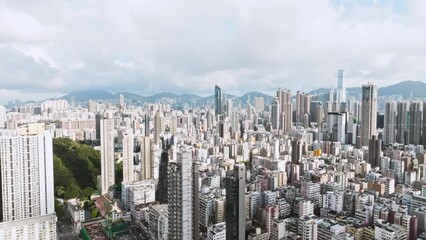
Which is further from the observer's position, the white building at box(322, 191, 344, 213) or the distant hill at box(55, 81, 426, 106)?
the distant hill at box(55, 81, 426, 106)

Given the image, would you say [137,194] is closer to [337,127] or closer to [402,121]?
[337,127]

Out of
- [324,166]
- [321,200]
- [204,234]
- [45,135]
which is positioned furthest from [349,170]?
[45,135]

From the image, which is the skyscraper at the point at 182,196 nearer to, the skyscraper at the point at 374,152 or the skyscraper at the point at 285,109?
the skyscraper at the point at 374,152

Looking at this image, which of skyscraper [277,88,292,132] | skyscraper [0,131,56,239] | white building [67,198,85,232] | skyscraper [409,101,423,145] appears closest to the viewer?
skyscraper [0,131,56,239]

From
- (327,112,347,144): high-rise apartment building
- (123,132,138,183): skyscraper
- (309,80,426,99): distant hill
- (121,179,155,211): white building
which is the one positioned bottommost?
(121,179,155,211): white building

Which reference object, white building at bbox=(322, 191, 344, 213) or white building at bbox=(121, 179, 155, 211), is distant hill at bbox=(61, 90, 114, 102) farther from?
white building at bbox=(322, 191, 344, 213)

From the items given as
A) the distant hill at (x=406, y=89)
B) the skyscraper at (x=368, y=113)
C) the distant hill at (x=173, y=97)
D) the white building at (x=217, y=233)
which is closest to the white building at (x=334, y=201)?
the white building at (x=217, y=233)

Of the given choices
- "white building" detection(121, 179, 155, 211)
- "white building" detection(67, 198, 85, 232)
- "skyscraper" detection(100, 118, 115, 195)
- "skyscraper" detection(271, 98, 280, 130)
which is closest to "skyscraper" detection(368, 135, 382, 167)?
"white building" detection(121, 179, 155, 211)
